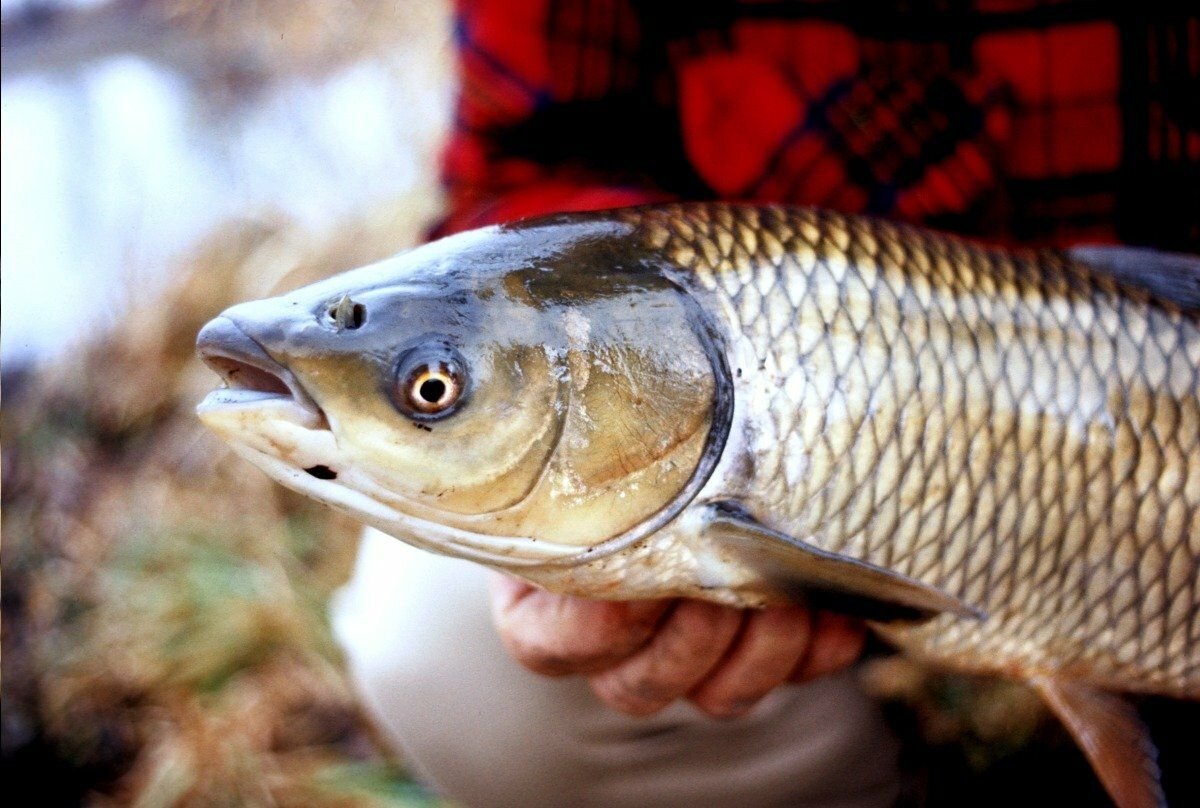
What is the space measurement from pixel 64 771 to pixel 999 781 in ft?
5.38

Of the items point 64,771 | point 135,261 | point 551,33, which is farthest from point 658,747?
point 135,261

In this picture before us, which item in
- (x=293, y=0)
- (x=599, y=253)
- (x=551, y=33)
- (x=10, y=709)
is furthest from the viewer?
(x=293, y=0)

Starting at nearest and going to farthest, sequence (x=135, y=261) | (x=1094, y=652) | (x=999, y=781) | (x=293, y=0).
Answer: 1. (x=1094, y=652)
2. (x=999, y=781)
3. (x=135, y=261)
4. (x=293, y=0)

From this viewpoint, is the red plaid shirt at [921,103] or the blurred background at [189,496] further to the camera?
the blurred background at [189,496]

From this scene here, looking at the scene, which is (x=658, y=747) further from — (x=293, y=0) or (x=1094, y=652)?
(x=293, y=0)

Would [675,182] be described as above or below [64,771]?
above

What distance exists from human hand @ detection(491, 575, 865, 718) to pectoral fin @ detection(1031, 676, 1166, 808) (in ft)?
0.69

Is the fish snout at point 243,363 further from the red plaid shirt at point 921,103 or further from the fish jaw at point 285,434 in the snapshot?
the red plaid shirt at point 921,103

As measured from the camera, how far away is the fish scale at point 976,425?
3.03ft

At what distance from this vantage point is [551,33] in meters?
1.46

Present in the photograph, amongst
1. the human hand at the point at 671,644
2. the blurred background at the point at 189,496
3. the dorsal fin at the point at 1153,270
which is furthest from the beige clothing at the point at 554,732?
the dorsal fin at the point at 1153,270

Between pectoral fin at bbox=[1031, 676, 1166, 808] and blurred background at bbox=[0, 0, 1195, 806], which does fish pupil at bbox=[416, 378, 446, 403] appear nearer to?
pectoral fin at bbox=[1031, 676, 1166, 808]

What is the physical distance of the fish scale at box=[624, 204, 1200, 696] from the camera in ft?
3.03

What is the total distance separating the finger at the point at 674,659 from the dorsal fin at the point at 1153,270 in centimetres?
50
